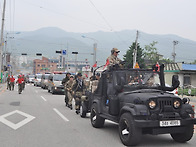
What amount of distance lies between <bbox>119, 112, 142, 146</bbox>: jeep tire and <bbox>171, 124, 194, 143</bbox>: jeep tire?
1316 mm

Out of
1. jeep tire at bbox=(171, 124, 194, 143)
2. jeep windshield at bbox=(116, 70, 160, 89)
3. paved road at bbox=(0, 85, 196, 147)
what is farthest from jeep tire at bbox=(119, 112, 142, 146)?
jeep tire at bbox=(171, 124, 194, 143)

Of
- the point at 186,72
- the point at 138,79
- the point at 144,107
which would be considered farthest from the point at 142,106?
the point at 186,72

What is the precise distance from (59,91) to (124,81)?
18143 millimetres

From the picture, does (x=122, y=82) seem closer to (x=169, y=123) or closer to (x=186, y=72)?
(x=169, y=123)

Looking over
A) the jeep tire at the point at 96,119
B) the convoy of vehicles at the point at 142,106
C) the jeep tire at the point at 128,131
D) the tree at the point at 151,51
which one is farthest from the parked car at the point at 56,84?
the tree at the point at 151,51

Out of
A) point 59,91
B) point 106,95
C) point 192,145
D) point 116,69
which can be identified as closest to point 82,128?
point 106,95

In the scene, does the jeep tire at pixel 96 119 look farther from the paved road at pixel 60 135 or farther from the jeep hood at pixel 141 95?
the jeep hood at pixel 141 95

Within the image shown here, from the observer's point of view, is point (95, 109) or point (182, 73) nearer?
point (95, 109)

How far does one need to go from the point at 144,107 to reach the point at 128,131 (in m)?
0.72

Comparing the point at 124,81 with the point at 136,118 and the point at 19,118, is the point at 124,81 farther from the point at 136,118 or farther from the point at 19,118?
the point at 19,118

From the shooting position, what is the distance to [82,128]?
8500mm

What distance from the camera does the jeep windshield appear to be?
7.11 m

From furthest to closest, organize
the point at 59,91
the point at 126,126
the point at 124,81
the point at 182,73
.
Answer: the point at 182,73
the point at 59,91
the point at 124,81
the point at 126,126

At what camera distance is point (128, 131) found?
622 centimetres
